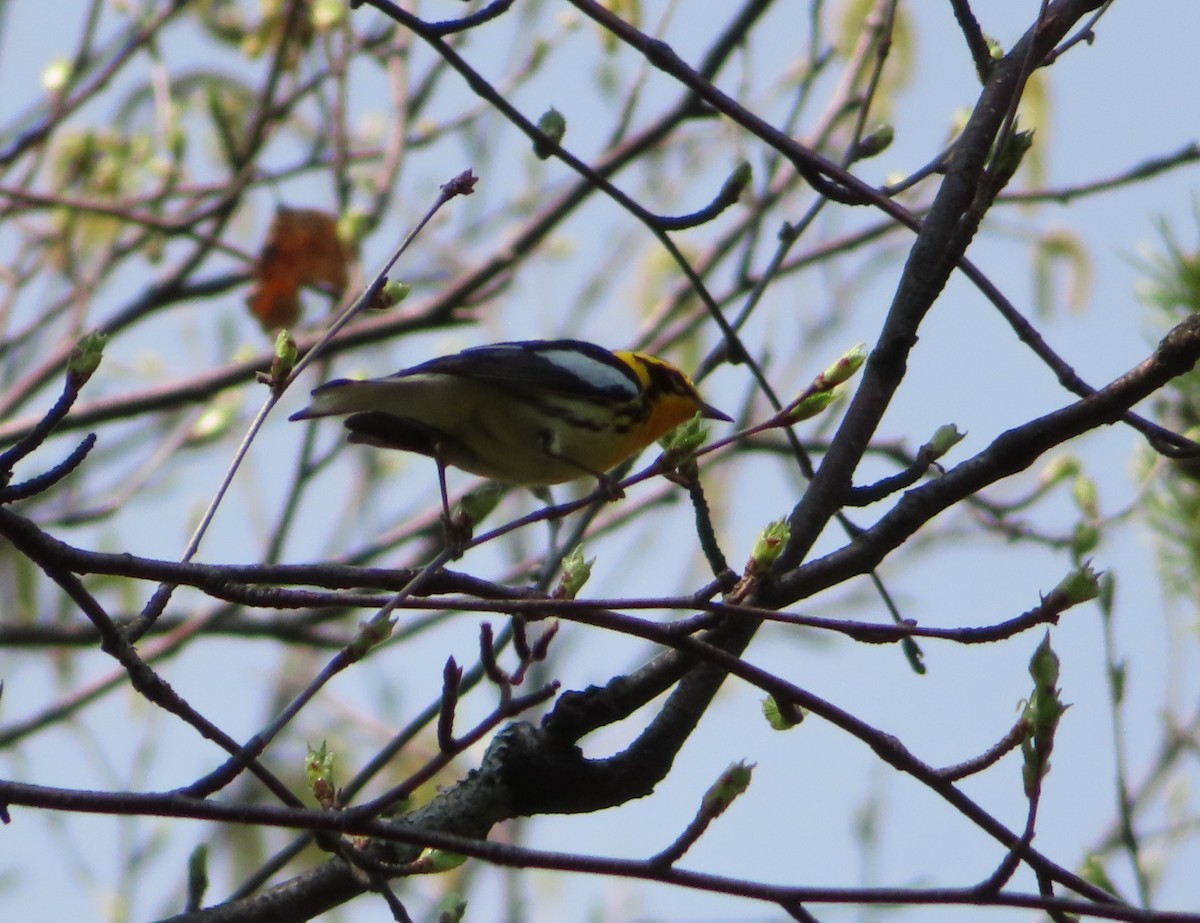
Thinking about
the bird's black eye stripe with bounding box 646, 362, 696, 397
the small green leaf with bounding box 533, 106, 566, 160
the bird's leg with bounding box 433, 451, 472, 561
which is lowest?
the bird's leg with bounding box 433, 451, 472, 561

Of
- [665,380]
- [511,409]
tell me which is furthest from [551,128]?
[665,380]

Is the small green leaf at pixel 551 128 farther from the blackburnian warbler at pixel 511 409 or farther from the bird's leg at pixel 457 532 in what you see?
the bird's leg at pixel 457 532

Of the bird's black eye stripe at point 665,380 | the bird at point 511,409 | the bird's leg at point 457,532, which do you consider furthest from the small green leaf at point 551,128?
the bird's black eye stripe at point 665,380

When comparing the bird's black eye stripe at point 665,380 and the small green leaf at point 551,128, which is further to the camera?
the bird's black eye stripe at point 665,380

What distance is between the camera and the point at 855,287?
7.41 meters

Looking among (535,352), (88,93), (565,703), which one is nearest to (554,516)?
(565,703)

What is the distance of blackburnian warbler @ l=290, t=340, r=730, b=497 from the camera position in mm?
3680

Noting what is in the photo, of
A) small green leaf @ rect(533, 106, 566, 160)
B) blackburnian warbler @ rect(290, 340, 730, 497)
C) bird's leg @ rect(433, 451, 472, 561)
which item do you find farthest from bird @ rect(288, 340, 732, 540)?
bird's leg @ rect(433, 451, 472, 561)

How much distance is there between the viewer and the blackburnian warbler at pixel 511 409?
368 centimetres

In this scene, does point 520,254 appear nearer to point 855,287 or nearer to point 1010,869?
point 855,287

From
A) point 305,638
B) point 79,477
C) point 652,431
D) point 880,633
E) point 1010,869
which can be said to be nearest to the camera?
point 1010,869

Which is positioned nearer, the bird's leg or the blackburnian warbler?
the bird's leg

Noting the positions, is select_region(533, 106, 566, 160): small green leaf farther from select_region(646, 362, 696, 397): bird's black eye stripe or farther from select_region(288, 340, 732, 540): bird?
select_region(646, 362, 696, 397): bird's black eye stripe

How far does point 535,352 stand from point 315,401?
1.02 meters
